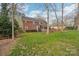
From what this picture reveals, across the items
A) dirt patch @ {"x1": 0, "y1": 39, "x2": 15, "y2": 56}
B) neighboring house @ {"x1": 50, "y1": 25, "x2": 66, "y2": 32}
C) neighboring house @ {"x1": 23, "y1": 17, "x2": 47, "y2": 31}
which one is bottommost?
dirt patch @ {"x1": 0, "y1": 39, "x2": 15, "y2": 56}

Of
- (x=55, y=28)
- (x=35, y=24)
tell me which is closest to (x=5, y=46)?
(x=35, y=24)

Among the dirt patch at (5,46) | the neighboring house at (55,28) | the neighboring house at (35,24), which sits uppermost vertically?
the neighboring house at (35,24)

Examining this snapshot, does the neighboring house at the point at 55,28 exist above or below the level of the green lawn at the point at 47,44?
above

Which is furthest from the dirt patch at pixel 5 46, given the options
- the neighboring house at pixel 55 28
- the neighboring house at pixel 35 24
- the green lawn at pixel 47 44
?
the neighboring house at pixel 55 28

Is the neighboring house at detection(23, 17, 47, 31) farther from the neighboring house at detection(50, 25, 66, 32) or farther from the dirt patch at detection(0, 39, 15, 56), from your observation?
the dirt patch at detection(0, 39, 15, 56)

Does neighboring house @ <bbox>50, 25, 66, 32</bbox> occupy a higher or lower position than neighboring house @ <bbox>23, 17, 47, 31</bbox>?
lower

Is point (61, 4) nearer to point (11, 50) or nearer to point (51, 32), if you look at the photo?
point (51, 32)

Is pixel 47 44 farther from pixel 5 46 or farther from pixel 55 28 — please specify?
pixel 5 46

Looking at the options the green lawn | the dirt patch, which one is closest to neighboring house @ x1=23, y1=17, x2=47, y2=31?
the green lawn

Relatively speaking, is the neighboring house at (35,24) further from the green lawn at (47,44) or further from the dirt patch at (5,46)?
the dirt patch at (5,46)
